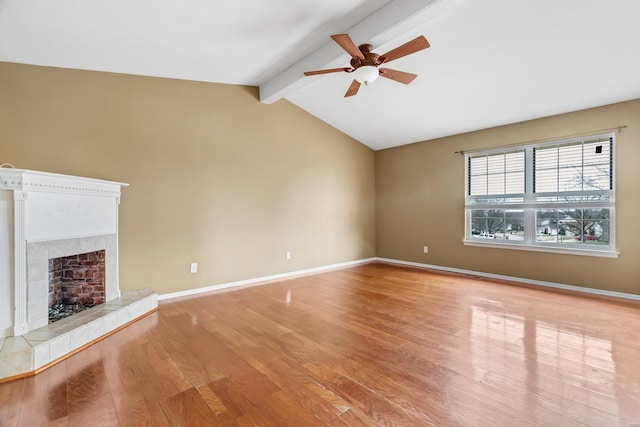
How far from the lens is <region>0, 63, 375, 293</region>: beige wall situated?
2984 millimetres

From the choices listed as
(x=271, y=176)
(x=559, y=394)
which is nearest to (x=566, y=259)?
(x=559, y=394)

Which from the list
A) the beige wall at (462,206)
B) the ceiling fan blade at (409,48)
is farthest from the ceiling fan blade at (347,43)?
the beige wall at (462,206)

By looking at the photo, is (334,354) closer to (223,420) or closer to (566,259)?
(223,420)

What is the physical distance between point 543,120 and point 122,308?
5.93 metres

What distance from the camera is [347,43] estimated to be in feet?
8.07

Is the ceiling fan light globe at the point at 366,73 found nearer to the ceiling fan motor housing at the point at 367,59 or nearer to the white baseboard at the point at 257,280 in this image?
the ceiling fan motor housing at the point at 367,59

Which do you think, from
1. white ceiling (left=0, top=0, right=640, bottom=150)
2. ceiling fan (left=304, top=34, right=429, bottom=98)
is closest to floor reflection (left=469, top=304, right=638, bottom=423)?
ceiling fan (left=304, top=34, right=429, bottom=98)

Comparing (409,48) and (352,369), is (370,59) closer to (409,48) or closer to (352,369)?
(409,48)

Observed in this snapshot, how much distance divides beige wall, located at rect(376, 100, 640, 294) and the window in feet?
0.41

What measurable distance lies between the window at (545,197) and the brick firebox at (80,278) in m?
5.31

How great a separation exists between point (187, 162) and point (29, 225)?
72.1 inches

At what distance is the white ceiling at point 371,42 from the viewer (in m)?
2.46

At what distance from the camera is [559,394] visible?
1.75m

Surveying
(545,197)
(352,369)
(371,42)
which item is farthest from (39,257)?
(545,197)
